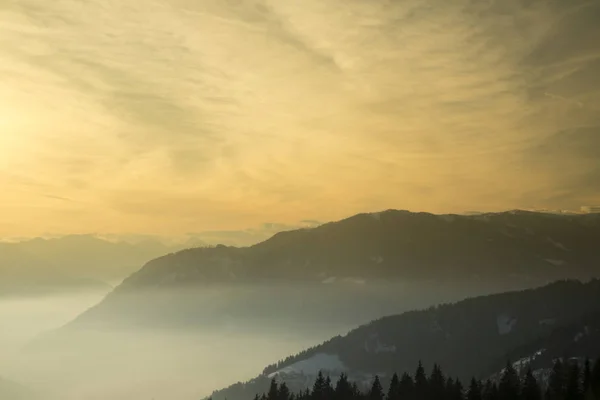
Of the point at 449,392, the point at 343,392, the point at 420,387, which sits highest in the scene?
the point at 420,387

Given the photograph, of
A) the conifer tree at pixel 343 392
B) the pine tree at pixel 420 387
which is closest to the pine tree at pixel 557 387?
the pine tree at pixel 420 387

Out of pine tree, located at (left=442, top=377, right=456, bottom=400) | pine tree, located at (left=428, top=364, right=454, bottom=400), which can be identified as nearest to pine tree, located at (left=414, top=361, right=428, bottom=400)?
pine tree, located at (left=428, top=364, right=454, bottom=400)

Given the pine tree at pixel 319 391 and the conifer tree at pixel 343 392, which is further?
the pine tree at pixel 319 391

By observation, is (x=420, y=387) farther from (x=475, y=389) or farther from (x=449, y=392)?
(x=475, y=389)

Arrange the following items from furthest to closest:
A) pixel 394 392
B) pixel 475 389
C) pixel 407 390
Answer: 1. pixel 394 392
2. pixel 407 390
3. pixel 475 389

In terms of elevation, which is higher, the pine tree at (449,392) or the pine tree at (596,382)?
the pine tree at (596,382)

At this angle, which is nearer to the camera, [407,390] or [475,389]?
[475,389]

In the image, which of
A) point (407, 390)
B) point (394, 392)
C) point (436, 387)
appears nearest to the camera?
point (436, 387)

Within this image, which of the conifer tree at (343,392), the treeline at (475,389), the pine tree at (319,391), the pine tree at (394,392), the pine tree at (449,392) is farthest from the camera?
the pine tree at (319,391)

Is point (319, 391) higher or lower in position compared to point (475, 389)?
lower

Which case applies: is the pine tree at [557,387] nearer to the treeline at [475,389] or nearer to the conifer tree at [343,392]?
the treeline at [475,389]

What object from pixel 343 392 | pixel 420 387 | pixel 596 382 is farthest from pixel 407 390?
pixel 596 382

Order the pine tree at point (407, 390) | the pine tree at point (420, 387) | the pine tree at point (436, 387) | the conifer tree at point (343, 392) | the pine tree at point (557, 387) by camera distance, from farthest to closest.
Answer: the conifer tree at point (343, 392) → the pine tree at point (407, 390) → the pine tree at point (420, 387) → the pine tree at point (436, 387) → the pine tree at point (557, 387)

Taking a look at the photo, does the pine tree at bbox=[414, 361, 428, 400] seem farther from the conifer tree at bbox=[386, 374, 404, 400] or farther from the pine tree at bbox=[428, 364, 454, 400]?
the conifer tree at bbox=[386, 374, 404, 400]
